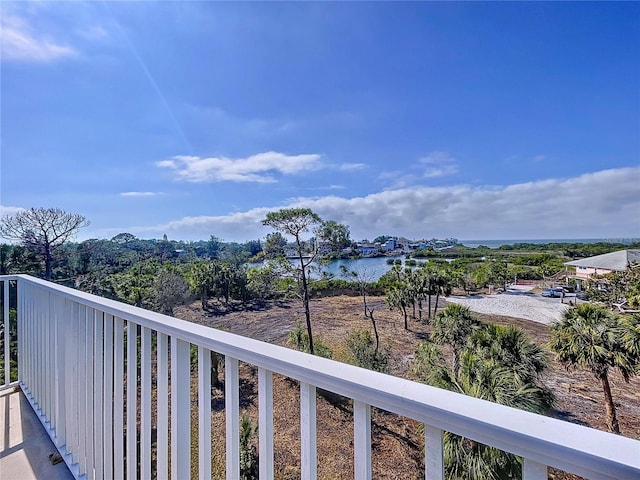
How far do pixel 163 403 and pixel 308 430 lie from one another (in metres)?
0.58

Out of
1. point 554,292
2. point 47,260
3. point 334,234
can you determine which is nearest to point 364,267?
point 334,234

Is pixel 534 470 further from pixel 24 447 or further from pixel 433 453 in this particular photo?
pixel 24 447

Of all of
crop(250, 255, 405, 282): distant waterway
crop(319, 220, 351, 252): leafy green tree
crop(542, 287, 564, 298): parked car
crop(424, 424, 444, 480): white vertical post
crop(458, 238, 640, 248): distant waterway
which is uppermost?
crop(319, 220, 351, 252): leafy green tree

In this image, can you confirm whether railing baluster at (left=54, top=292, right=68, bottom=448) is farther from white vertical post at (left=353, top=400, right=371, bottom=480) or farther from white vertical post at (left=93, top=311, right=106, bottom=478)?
white vertical post at (left=353, top=400, right=371, bottom=480)

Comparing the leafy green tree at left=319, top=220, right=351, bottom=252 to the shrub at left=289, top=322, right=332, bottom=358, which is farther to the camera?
the leafy green tree at left=319, top=220, right=351, bottom=252

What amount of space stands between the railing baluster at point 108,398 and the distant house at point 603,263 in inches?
390

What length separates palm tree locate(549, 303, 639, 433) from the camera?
6.52 metres

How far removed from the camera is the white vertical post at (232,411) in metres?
0.71

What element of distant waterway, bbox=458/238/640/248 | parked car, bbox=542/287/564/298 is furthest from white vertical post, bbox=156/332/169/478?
parked car, bbox=542/287/564/298

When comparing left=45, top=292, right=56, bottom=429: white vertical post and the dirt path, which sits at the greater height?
left=45, top=292, right=56, bottom=429: white vertical post

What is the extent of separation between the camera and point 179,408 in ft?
2.77

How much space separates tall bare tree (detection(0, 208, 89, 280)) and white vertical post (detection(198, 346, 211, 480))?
4.75 metres

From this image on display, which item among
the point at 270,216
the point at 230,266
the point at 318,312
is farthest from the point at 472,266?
the point at 230,266

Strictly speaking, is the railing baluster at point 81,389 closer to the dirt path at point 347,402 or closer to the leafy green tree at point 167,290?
the dirt path at point 347,402
